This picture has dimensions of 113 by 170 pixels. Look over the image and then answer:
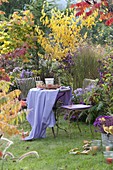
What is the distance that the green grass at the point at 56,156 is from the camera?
402cm

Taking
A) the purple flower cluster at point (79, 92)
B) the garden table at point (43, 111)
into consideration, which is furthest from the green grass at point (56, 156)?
the purple flower cluster at point (79, 92)

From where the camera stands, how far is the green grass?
158 inches

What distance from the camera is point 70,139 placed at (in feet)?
17.7

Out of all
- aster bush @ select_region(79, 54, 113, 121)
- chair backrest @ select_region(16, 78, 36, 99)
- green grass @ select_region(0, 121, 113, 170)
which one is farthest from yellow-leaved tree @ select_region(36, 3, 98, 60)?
green grass @ select_region(0, 121, 113, 170)

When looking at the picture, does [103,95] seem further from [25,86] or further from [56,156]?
[25,86]

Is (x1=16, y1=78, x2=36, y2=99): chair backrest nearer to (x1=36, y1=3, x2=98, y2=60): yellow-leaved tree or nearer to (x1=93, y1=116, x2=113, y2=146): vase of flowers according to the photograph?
(x1=36, y1=3, x2=98, y2=60): yellow-leaved tree

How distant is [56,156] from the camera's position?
175 inches

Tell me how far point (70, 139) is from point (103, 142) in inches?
29.1

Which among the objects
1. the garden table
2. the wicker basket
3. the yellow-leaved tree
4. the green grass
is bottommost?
the green grass

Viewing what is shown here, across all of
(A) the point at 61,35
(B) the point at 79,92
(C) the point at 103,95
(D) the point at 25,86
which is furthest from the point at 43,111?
(A) the point at 61,35

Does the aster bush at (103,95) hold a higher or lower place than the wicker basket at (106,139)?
higher

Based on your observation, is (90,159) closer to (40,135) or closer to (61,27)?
(40,135)

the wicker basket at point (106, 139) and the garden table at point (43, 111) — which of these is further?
the garden table at point (43, 111)

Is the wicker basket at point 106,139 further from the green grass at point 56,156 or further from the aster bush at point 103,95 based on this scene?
the aster bush at point 103,95
